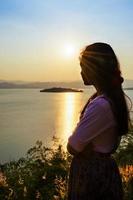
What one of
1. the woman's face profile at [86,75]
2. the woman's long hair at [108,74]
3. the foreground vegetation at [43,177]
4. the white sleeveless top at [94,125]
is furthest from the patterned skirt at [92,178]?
the foreground vegetation at [43,177]

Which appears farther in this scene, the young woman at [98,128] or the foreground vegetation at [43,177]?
the foreground vegetation at [43,177]

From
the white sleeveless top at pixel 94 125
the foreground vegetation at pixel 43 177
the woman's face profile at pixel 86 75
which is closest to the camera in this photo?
the white sleeveless top at pixel 94 125

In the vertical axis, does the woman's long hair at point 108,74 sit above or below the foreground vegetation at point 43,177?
above

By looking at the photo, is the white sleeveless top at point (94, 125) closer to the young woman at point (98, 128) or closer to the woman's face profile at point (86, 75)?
the young woman at point (98, 128)

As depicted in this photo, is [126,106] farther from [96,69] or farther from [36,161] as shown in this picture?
[36,161]

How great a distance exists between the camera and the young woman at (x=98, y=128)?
3.61 m

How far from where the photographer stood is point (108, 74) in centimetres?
369

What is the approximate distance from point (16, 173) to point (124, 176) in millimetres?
3907

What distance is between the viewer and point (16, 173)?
1009 centimetres

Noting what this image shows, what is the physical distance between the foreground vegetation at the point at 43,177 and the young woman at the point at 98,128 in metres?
2.43

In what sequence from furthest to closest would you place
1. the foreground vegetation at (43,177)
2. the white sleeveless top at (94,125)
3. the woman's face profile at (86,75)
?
the foreground vegetation at (43,177) < the woman's face profile at (86,75) < the white sleeveless top at (94,125)

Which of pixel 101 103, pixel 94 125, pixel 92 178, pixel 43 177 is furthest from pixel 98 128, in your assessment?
pixel 43 177

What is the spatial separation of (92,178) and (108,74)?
32.0 inches

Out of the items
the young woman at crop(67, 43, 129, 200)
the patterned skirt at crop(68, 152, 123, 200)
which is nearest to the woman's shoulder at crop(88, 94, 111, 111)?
the young woman at crop(67, 43, 129, 200)
